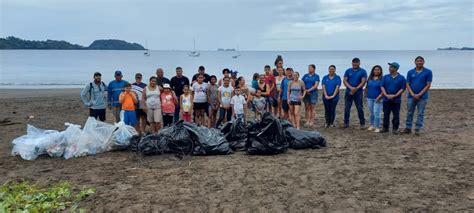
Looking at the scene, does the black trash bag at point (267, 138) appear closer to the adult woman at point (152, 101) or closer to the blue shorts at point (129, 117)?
the adult woman at point (152, 101)

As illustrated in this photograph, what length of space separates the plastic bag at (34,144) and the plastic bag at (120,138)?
88 centimetres

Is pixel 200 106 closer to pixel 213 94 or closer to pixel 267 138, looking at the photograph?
pixel 213 94

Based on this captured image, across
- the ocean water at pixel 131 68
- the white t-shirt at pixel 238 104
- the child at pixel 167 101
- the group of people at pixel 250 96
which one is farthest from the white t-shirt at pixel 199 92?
the ocean water at pixel 131 68

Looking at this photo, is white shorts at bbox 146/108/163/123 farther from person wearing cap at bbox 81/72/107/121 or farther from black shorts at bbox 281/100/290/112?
black shorts at bbox 281/100/290/112

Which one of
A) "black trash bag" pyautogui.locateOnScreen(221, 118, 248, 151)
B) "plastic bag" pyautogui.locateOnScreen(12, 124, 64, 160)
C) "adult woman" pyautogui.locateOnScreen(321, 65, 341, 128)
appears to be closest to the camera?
"plastic bag" pyautogui.locateOnScreen(12, 124, 64, 160)

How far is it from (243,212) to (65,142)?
4.16m

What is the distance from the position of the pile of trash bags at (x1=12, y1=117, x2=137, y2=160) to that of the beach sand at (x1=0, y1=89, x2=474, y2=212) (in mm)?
169

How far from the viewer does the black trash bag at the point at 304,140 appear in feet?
25.3

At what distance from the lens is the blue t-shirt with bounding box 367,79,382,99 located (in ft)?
29.0

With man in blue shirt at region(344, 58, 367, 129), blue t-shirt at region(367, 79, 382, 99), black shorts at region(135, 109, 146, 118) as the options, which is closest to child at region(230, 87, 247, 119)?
black shorts at region(135, 109, 146, 118)

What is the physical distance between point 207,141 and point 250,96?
2.38 metres

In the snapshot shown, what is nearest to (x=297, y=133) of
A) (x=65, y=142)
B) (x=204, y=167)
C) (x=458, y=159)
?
(x=204, y=167)

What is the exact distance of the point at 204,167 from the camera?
21.6 ft

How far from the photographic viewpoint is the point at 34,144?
287 inches
